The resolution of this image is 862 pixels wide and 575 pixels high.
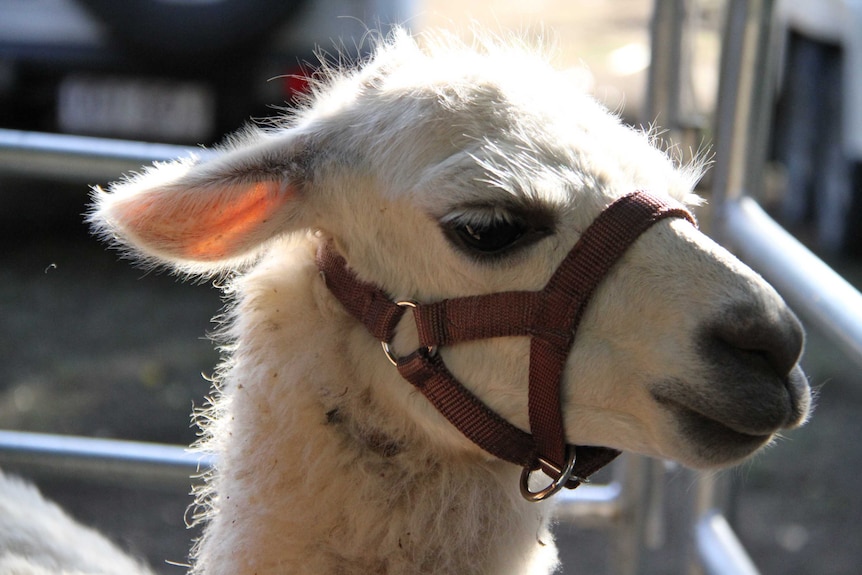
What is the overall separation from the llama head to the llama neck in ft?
0.28

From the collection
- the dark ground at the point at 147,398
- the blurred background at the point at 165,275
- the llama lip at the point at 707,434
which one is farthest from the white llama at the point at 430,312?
the blurred background at the point at 165,275

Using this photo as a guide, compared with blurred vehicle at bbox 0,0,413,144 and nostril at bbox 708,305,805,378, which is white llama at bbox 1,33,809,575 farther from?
blurred vehicle at bbox 0,0,413,144

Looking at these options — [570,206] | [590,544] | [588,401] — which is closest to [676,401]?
[588,401]

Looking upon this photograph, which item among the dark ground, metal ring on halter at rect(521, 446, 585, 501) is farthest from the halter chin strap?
the dark ground

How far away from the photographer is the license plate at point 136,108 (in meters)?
5.46

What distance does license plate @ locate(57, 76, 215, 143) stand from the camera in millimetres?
5457

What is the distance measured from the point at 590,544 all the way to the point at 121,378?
8.73 ft

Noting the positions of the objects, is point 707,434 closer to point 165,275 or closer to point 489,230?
point 489,230

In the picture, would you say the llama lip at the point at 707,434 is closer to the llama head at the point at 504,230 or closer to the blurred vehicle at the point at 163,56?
the llama head at the point at 504,230

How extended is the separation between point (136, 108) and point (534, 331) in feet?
14.1

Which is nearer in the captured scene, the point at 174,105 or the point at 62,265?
the point at 174,105

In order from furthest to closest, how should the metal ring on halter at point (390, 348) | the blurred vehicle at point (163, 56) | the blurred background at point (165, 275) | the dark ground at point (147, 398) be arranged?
the blurred vehicle at point (163, 56), the blurred background at point (165, 275), the dark ground at point (147, 398), the metal ring on halter at point (390, 348)

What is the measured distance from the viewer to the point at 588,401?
1.78 meters

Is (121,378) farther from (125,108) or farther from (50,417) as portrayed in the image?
(125,108)
